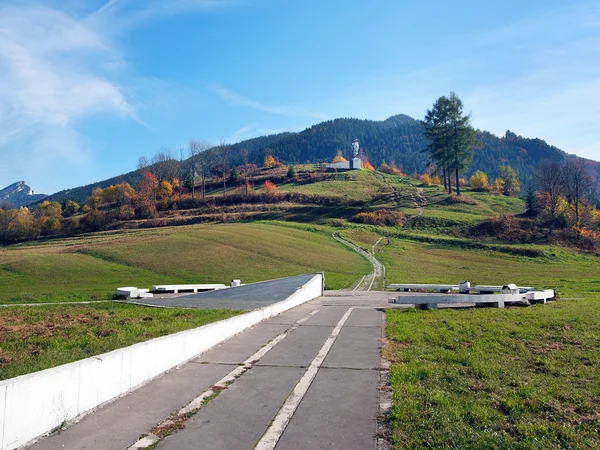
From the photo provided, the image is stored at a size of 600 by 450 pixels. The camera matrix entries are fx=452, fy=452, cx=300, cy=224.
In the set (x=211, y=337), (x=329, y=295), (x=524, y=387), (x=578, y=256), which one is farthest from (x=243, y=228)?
(x=524, y=387)

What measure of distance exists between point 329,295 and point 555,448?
825 inches

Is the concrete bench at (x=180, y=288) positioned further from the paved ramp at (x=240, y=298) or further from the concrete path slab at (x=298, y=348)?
the concrete path slab at (x=298, y=348)

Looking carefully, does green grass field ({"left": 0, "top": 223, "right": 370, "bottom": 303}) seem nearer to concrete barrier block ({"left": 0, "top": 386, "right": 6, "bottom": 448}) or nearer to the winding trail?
the winding trail

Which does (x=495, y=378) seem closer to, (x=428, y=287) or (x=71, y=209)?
(x=428, y=287)

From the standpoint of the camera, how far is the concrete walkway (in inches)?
193

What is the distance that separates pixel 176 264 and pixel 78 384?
3161 centimetres

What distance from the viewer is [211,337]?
9.44 meters

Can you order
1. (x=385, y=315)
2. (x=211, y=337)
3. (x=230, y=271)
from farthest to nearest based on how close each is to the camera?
(x=230, y=271), (x=385, y=315), (x=211, y=337)

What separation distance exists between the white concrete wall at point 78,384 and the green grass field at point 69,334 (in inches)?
38.6

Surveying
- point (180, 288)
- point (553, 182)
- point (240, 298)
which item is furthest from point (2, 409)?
point (553, 182)

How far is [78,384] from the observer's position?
5.53 metres

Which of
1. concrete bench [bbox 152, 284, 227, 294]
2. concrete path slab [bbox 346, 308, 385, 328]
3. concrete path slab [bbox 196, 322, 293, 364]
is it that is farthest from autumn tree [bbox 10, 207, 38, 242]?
concrete path slab [bbox 196, 322, 293, 364]

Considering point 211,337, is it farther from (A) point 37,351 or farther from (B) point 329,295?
(B) point 329,295

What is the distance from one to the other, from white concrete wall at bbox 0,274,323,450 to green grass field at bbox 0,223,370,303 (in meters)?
16.1
